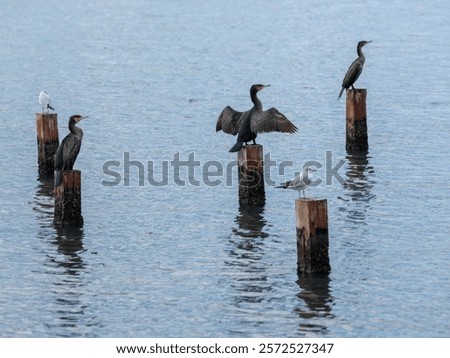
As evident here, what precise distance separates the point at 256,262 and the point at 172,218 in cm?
384

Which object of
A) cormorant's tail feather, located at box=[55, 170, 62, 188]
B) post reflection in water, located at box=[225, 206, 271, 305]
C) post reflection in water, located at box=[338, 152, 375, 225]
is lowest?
post reflection in water, located at box=[225, 206, 271, 305]

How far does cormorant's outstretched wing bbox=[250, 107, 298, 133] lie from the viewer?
22.7 meters

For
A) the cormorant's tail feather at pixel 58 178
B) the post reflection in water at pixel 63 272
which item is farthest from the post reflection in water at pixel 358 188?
the cormorant's tail feather at pixel 58 178

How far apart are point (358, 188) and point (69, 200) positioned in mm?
7227

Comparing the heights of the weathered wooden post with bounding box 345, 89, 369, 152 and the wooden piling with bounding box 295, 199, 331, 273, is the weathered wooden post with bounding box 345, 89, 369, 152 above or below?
above

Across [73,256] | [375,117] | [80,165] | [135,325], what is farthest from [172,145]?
[135,325]

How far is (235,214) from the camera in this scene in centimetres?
2362

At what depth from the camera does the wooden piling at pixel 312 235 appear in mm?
18000

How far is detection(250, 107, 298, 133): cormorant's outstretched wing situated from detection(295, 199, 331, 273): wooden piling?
435 centimetres

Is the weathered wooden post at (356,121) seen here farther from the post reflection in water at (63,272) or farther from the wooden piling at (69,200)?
the wooden piling at (69,200)

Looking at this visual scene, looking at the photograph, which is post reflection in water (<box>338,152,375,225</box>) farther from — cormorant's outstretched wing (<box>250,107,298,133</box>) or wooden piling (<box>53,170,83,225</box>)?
wooden piling (<box>53,170,83,225</box>)

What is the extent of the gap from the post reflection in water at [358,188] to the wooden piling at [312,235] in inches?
162

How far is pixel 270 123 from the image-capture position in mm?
22703

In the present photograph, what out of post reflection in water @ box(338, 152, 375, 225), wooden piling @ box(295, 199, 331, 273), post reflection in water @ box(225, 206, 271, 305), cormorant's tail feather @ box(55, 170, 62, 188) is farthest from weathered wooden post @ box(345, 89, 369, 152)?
wooden piling @ box(295, 199, 331, 273)
